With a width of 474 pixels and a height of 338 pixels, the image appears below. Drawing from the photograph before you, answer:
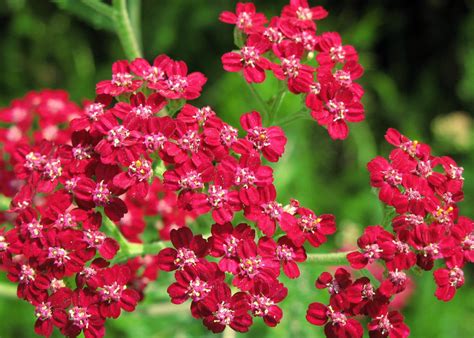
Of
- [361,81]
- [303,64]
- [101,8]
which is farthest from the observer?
[361,81]

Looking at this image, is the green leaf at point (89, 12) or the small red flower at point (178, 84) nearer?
the small red flower at point (178, 84)

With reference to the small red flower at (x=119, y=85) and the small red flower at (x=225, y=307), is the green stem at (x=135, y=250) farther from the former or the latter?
the small red flower at (x=119, y=85)

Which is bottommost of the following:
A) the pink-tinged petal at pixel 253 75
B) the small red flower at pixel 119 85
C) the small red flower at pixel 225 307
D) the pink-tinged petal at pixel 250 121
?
the small red flower at pixel 225 307

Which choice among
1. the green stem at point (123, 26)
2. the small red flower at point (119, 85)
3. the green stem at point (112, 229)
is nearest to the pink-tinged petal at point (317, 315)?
the green stem at point (112, 229)

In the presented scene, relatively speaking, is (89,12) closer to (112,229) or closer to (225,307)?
(112,229)

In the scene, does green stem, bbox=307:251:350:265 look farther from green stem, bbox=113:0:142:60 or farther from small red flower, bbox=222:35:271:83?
green stem, bbox=113:0:142:60

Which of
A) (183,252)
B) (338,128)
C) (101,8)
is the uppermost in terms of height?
(101,8)

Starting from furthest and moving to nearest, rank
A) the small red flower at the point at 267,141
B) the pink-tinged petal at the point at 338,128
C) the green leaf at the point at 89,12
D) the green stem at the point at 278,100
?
the green leaf at the point at 89,12 < the green stem at the point at 278,100 < the pink-tinged petal at the point at 338,128 < the small red flower at the point at 267,141

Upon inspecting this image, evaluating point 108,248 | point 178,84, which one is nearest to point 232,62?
point 178,84

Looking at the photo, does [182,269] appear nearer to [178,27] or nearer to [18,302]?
[18,302]
